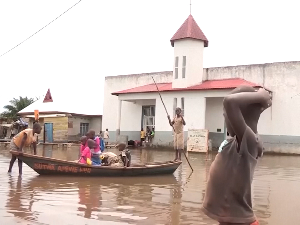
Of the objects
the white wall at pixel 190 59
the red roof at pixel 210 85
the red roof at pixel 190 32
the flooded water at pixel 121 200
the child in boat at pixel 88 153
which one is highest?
the red roof at pixel 190 32

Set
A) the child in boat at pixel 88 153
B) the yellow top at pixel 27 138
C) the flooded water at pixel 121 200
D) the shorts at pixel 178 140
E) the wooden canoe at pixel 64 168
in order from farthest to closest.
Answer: the shorts at pixel 178 140, the child in boat at pixel 88 153, the yellow top at pixel 27 138, the wooden canoe at pixel 64 168, the flooded water at pixel 121 200

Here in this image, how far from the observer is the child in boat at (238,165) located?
2516 mm

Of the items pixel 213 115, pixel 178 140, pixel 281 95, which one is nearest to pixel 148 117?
pixel 213 115

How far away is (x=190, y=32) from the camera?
26516 mm

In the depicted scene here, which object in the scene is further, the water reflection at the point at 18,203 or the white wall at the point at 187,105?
the white wall at the point at 187,105

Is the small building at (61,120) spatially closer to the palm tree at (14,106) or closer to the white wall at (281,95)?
the palm tree at (14,106)

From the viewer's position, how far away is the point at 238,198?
8.41 feet

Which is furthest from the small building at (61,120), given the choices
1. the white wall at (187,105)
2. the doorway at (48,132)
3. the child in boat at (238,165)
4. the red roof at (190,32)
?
the child in boat at (238,165)

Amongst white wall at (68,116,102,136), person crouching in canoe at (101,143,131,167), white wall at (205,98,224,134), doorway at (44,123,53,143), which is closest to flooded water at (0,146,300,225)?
person crouching in canoe at (101,143,131,167)

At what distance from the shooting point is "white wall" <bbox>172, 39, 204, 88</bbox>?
2650 centimetres

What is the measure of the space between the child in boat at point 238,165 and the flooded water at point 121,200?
Result: 343 centimetres

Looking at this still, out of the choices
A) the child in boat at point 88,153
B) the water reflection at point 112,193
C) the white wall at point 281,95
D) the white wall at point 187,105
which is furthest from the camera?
the white wall at point 187,105

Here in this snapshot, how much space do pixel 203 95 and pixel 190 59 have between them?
8.96ft

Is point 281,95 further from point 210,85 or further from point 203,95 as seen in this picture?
point 203,95
